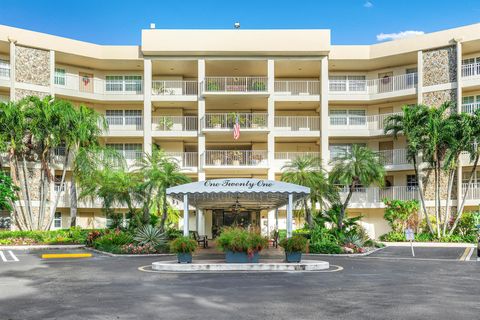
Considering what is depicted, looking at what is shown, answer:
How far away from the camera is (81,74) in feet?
157

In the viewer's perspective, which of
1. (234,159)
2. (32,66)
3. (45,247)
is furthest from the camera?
(234,159)

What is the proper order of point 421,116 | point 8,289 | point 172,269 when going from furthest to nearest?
1. point 421,116
2. point 172,269
3. point 8,289

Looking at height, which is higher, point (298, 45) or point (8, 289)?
point (298, 45)

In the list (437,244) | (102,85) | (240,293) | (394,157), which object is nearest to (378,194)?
(394,157)

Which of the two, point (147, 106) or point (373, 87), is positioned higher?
point (373, 87)

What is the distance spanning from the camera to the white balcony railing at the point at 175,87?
156 feet

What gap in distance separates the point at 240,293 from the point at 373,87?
34.5m

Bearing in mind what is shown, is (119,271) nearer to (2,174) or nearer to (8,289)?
(8,289)

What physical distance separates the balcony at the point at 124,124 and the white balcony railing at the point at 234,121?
16.3 ft

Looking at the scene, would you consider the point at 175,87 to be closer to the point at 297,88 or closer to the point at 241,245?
the point at 297,88

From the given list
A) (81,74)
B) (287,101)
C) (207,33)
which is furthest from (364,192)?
(81,74)

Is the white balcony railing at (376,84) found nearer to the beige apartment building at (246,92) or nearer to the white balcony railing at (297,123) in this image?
the beige apartment building at (246,92)

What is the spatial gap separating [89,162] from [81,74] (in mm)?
9652

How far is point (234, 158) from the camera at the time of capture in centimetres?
4562
